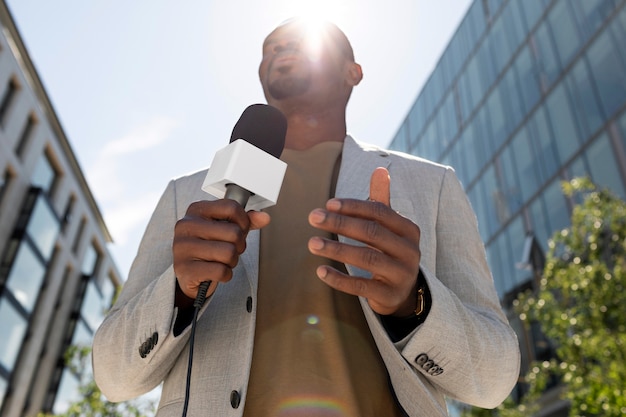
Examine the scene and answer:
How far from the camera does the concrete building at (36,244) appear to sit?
24.9m

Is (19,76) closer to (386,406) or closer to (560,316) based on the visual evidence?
(560,316)

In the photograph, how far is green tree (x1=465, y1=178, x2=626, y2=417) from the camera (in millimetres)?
7383

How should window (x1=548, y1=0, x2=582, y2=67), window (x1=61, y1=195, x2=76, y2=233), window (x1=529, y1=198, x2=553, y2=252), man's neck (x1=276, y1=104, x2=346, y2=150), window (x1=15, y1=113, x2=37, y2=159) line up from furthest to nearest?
window (x1=61, y1=195, x2=76, y2=233) < window (x1=15, y1=113, x2=37, y2=159) < window (x1=529, y1=198, x2=553, y2=252) < window (x1=548, y1=0, x2=582, y2=67) < man's neck (x1=276, y1=104, x2=346, y2=150)

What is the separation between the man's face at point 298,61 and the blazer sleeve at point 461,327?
892 millimetres

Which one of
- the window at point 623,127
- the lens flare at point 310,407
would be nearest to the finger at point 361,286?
the lens flare at point 310,407

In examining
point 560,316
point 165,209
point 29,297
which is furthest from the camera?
point 29,297

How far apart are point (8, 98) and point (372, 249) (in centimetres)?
2792

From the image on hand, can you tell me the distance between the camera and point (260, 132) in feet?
5.91

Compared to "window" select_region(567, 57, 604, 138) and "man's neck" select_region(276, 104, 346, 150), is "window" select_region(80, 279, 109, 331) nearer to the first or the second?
"window" select_region(567, 57, 604, 138)

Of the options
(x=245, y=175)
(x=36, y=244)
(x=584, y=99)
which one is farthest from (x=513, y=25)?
(x=245, y=175)

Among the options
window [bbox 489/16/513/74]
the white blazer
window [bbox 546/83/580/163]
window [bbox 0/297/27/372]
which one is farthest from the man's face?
window [bbox 0/297/27/372]

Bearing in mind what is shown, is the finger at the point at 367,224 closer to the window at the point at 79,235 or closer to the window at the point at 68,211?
the window at the point at 68,211

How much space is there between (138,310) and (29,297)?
28742 mm

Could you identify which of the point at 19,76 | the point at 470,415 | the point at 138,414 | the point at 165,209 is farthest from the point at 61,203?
the point at 165,209
